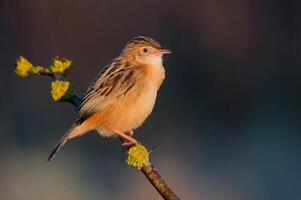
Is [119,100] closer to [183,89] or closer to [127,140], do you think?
[127,140]

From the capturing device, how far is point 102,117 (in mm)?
5555

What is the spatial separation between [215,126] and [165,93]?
2.79 ft

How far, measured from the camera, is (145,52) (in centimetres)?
591

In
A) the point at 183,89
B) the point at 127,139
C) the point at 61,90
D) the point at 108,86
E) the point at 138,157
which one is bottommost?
the point at 183,89

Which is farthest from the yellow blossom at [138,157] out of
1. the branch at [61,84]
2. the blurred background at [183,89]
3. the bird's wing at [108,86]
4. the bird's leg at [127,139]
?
the blurred background at [183,89]

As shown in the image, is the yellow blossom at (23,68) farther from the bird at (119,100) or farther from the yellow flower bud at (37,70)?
the bird at (119,100)

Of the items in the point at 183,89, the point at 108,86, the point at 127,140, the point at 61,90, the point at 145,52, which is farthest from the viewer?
the point at 183,89

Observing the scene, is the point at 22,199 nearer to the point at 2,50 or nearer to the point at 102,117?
the point at 2,50

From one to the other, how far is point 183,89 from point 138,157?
9.50 meters

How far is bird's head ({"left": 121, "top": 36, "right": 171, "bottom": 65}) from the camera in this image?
19.2 ft

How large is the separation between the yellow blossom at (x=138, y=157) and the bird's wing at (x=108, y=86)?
130 cm

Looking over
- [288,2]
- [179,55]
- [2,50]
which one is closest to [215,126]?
[179,55]

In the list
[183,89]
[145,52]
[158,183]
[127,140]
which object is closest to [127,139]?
[127,140]

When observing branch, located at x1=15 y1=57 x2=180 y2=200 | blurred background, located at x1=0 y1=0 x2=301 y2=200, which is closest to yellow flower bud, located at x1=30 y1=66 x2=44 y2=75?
branch, located at x1=15 y1=57 x2=180 y2=200
